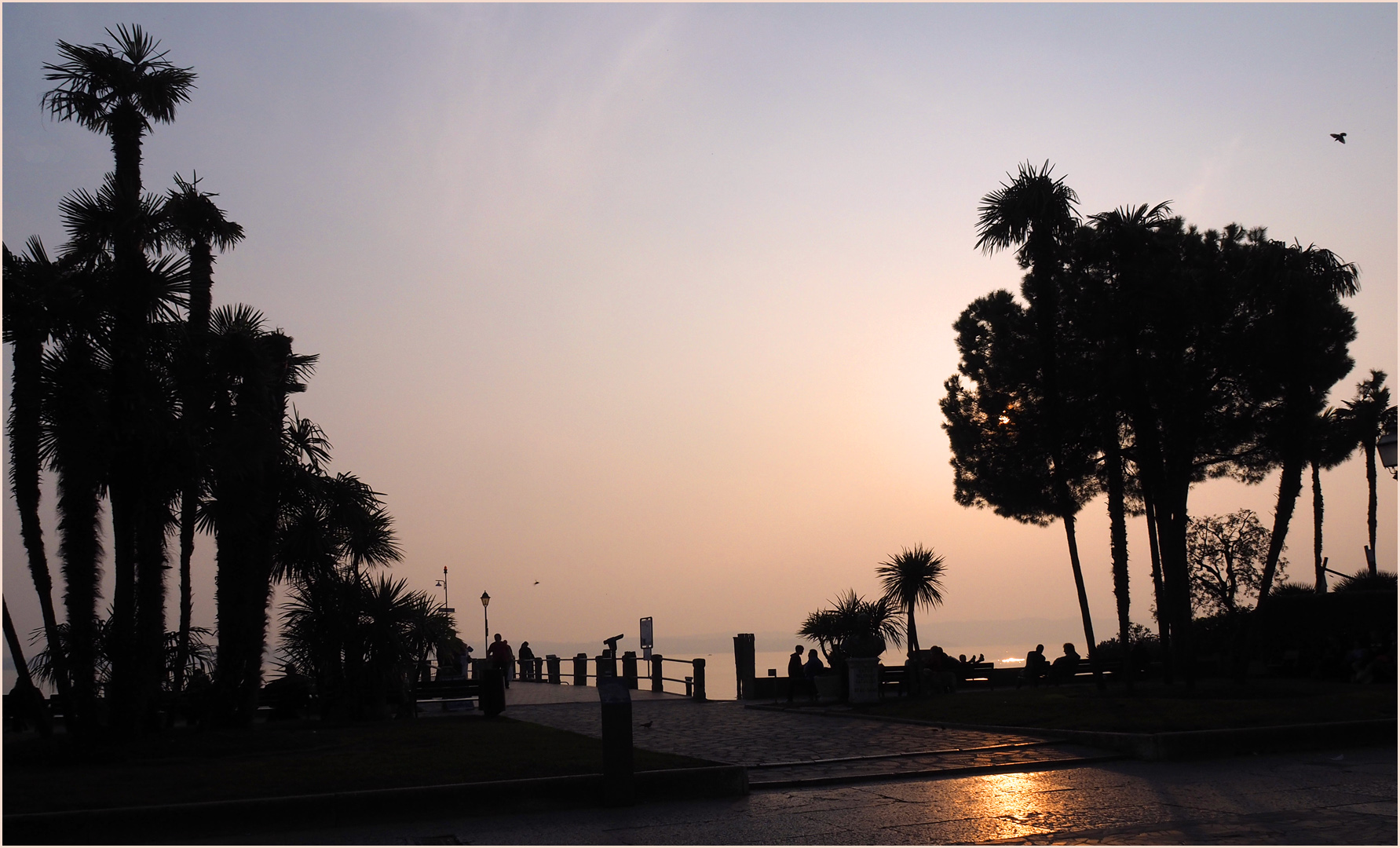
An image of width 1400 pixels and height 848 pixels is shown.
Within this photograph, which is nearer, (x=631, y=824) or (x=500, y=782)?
(x=631, y=824)

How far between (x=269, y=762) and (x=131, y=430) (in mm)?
4684

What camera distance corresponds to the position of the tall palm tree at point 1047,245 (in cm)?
2409

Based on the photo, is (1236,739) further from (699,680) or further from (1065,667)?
(699,680)

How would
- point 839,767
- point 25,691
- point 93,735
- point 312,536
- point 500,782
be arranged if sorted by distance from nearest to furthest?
point 500,782, point 839,767, point 93,735, point 25,691, point 312,536

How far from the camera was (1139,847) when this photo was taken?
8.56m

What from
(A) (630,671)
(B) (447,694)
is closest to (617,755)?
(B) (447,694)

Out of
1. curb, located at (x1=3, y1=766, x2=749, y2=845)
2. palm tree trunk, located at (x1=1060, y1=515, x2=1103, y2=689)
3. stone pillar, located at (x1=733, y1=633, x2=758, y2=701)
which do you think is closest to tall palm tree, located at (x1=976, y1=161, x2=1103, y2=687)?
palm tree trunk, located at (x1=1060, y1=515, x2=1103, y2=689)

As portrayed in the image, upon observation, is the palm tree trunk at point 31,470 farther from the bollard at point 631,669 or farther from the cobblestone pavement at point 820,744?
the bollard at point 631,669

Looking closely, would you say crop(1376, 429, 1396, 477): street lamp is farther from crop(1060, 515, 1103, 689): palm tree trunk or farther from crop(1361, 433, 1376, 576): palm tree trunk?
crop(1361, 433, 1376, 576): palm tree trunk

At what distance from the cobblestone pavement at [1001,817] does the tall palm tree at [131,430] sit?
6.68 m

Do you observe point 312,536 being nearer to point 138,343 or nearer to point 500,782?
point 138,343

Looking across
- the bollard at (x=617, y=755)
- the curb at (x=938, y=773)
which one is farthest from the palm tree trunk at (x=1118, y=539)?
the bollard at (x=617, y=755)

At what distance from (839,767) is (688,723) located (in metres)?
7.02

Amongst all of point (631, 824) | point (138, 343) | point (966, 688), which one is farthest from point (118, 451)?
point (966, 688)
